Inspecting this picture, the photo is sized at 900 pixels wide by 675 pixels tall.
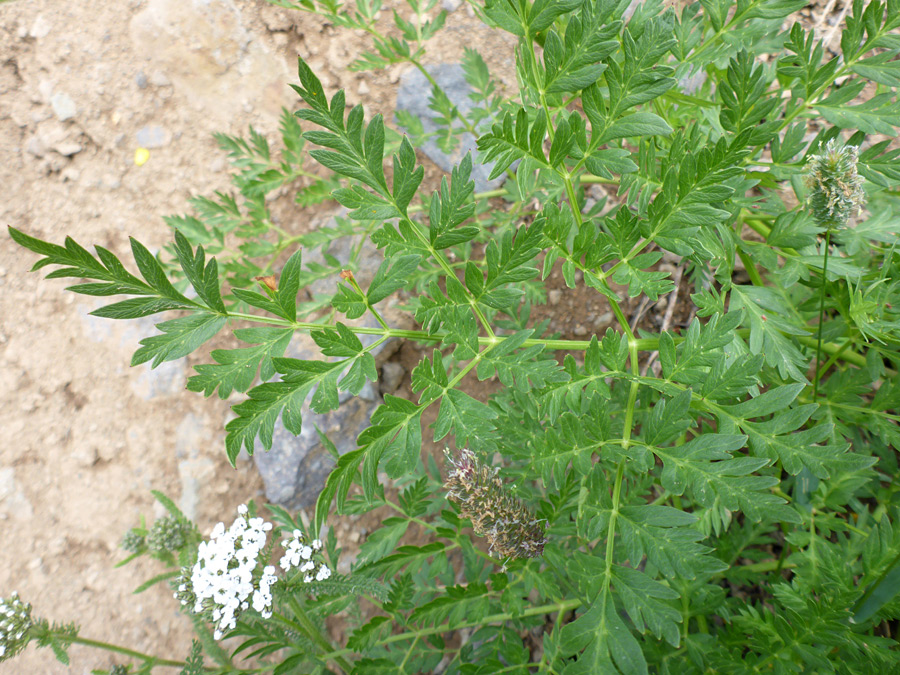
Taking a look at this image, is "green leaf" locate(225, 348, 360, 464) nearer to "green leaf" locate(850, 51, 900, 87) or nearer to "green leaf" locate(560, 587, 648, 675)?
"green leaf" locate(560, 587, 648, 675)

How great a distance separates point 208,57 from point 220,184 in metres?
0.77

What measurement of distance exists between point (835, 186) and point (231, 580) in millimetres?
1948

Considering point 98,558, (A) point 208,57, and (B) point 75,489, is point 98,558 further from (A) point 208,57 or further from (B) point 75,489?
(A) point 208,57

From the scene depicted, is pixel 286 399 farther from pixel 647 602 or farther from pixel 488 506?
pixel 647 602

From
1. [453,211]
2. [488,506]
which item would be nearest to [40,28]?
[453,211]

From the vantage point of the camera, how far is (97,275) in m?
1.30

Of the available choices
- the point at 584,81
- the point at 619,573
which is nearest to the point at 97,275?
the point at 584,81

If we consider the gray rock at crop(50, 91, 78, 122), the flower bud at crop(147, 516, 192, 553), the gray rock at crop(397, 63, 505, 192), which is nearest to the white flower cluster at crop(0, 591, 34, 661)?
the flower bud at crop(147, 516, 192, 553)

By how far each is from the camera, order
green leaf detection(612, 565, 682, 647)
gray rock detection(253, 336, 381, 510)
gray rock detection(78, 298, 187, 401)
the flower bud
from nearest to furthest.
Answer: green leaf detection(612, 565, 682, 647)
the flower bud
gray rock detection(253, 336, 381, 510)
gray rock detection(78, 298, 187, 401)

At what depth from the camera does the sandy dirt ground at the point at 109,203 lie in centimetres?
307

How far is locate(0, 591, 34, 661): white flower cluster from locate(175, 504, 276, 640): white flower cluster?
56 centimetres

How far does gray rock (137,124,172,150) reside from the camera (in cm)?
336

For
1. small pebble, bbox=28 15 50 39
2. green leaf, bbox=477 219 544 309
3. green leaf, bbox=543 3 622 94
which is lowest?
green leaf, bbox=477 219 544 309

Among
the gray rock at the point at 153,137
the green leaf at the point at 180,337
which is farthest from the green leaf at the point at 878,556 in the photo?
the gray rock at the point at 153,137
